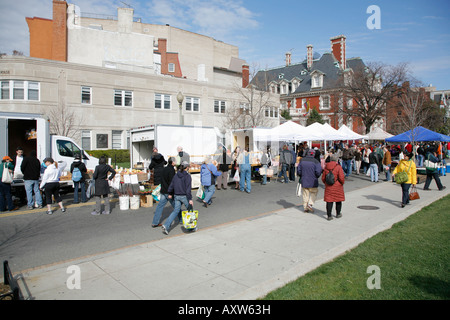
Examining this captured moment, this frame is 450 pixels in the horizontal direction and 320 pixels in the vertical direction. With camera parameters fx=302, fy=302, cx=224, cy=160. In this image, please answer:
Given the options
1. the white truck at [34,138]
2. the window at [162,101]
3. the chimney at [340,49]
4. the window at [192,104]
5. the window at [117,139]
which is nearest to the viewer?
the white truck at [34,138]

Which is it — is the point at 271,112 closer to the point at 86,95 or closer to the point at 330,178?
the point at 86,95

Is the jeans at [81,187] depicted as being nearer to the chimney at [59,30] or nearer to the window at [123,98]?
the window at [123,98]

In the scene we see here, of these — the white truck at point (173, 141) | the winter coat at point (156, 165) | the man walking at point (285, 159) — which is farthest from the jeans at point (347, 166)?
the winter coat at point (156, 165)

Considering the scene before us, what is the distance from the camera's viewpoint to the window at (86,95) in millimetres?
26375

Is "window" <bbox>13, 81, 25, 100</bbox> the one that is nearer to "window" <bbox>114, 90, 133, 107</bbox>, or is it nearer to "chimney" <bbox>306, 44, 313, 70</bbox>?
"window" <bbox>114, 90, 133, 107</bbox>

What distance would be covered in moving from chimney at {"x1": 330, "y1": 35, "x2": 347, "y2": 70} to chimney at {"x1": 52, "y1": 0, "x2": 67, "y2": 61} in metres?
44.6

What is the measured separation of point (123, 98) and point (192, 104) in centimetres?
753

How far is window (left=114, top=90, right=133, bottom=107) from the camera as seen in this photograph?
2841 cm

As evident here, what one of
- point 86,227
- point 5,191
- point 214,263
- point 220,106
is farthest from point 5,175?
point 220,106

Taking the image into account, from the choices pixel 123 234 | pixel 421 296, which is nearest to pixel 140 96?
pixel 123 234

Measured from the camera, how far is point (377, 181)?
1708 cm

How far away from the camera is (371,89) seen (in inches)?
1688

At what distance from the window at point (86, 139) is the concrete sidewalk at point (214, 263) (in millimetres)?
22198

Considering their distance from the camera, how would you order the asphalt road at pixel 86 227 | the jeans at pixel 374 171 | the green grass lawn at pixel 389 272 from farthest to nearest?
the jeans at pixel 374 171 < the asphalt road at pixel 86 227 < the green grass lawn at pixel 389 272
